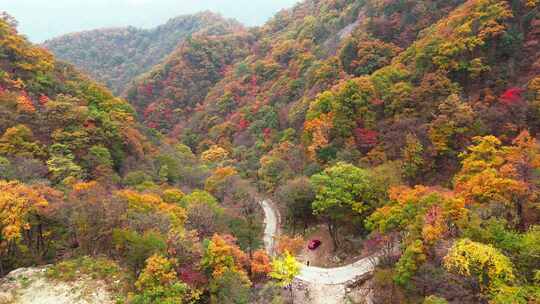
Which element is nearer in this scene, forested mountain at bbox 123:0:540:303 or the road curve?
forested mountain at bbox 123:0:540:303

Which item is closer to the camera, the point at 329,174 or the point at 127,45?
the point at 329,174

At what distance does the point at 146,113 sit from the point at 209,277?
69.0 metres

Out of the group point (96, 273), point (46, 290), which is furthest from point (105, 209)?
point (46, 290)

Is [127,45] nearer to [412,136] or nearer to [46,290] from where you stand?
[412,136]

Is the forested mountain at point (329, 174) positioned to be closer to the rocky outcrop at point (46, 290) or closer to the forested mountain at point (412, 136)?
the forested mountain at point (412, 136)

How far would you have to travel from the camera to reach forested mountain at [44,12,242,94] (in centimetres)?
13675

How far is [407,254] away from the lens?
776 inches

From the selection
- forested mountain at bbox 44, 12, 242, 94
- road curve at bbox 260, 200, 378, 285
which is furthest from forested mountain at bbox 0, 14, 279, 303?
forested mountain at bbox 44, 12, 242, 94

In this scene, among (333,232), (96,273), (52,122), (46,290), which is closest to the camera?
(46,290)

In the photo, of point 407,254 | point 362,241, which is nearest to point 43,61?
point 362,241

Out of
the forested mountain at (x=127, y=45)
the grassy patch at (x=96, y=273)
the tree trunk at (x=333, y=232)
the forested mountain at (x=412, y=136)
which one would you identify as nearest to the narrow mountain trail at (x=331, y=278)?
the forested mountain at (x=412, y=136)

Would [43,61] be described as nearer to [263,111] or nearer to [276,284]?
[263,111]

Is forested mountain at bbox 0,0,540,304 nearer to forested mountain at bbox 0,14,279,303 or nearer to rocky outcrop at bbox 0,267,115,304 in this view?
forested mountain at bbox 0,14,279,303

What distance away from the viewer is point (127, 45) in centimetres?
16125
